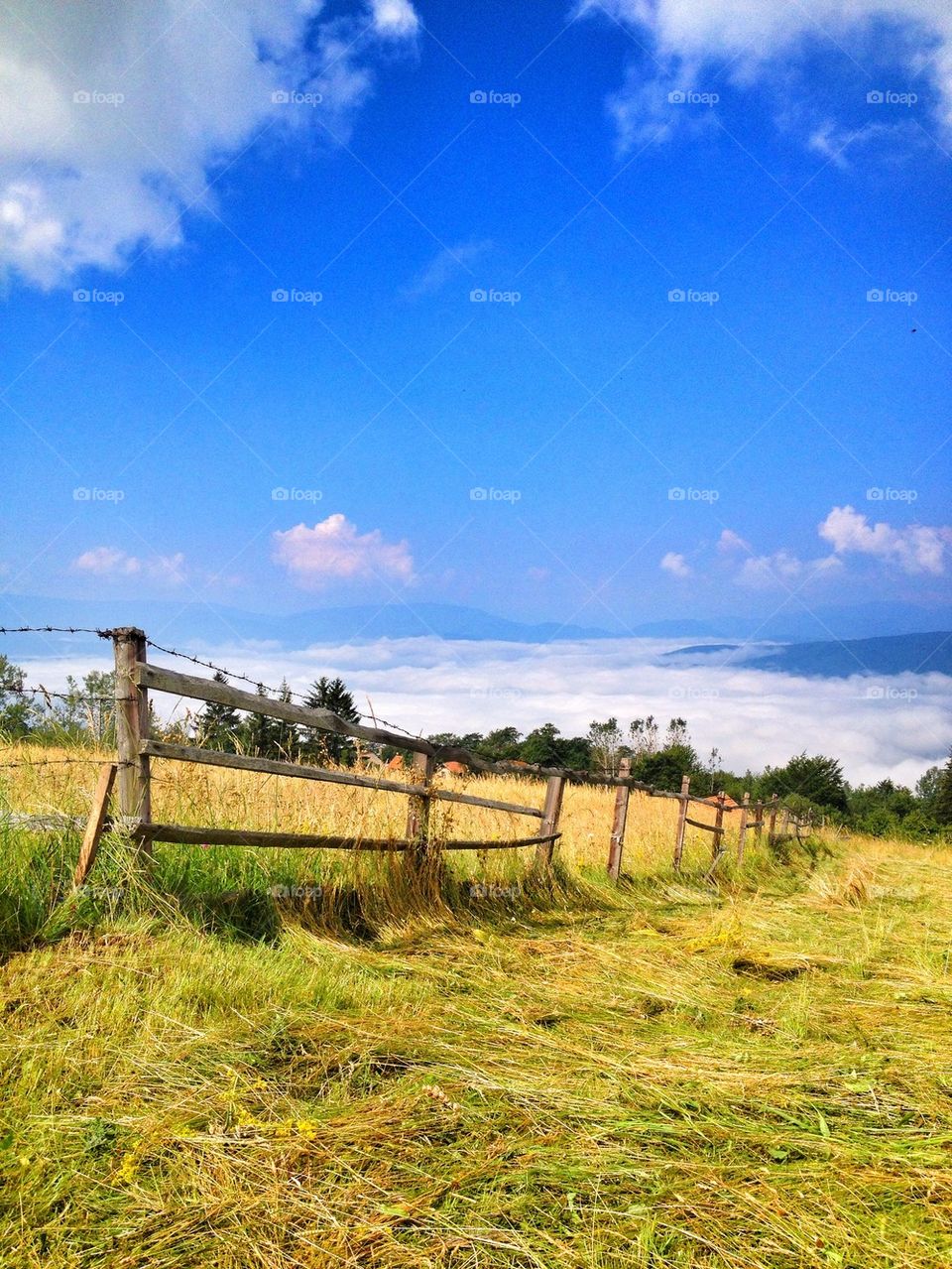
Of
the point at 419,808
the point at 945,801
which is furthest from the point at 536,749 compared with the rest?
the point at 419,808

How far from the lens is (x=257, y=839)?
5.09m

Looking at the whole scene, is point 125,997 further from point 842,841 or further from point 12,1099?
point 842,841

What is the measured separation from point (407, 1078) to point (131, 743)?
8.44 ft

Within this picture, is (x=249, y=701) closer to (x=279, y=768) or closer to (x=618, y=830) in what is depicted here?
(x=279, y=768)

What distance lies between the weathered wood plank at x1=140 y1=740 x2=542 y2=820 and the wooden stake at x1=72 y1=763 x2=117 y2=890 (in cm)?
24

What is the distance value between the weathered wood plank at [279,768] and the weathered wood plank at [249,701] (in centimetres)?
28

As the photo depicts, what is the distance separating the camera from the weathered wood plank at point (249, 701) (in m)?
4.78

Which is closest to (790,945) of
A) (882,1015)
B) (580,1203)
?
(882,1015)

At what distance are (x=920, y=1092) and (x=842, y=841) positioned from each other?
93.9 ft

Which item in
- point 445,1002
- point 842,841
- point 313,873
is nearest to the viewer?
point 445,1002

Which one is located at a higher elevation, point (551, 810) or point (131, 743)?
point (131, 743)

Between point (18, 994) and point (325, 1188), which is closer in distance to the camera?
point (325, 1188)

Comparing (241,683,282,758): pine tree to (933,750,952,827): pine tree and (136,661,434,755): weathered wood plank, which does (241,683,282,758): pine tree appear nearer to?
(136,661,434,755): weathered wood plank

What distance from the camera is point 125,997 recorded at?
3.48 metres
